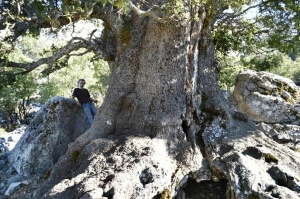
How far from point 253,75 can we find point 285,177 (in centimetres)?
642

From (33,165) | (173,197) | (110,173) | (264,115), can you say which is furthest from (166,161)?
(264,115)

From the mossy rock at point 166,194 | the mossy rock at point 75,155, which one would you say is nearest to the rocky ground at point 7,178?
the mossy rock at point 75,155

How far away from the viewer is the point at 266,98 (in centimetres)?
1088

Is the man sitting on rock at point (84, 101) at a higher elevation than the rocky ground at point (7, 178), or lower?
higher

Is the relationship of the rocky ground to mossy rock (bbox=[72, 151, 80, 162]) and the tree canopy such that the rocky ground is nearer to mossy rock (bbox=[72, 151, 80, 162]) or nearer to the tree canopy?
mossy rock (bbox=[72, 151, 80, 162])

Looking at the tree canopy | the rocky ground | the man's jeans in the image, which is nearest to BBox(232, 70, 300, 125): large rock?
the tree canopy

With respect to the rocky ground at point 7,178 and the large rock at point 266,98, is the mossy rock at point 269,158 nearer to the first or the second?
the large rock at point 266,98

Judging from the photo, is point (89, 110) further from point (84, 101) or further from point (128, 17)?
point (128, 17)

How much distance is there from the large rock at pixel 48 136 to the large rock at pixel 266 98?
6184 mm

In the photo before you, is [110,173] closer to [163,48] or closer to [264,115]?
[163,48]

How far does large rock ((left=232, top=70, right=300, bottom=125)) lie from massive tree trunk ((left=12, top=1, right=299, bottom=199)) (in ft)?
9.96

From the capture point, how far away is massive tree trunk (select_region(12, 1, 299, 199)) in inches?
220

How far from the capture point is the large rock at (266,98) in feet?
35.3

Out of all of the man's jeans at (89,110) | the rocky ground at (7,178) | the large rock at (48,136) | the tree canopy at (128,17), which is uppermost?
the tree canopy at (128,17)
